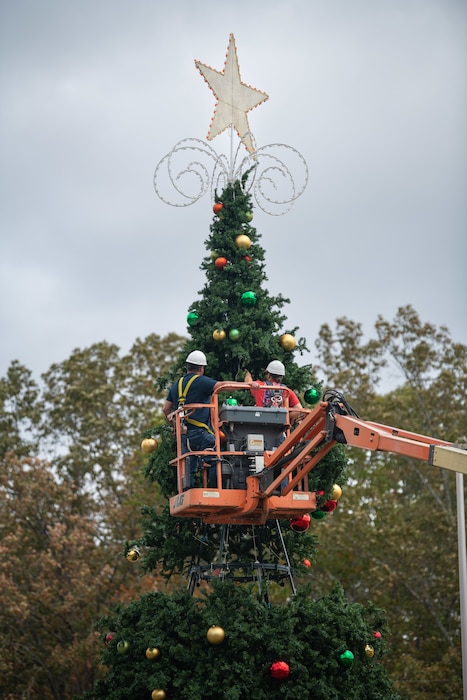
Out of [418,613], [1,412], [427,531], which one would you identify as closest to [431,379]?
[427,531]

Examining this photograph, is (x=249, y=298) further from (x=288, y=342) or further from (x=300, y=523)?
(x=300, y=523)

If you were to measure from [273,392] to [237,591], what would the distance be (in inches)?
97.0

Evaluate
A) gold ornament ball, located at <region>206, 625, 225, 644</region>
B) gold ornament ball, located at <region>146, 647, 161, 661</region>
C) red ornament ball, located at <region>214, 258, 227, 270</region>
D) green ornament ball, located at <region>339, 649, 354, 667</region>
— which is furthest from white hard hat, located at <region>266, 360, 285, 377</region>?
gold ornament ball, located at <region>146, 647, 161, 661</region>

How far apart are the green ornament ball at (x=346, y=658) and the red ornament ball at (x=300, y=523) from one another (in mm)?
1968

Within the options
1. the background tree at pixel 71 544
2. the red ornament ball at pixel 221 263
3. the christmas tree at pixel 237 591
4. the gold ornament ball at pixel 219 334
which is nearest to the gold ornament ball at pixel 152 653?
the christmas tree at pixel 237 591

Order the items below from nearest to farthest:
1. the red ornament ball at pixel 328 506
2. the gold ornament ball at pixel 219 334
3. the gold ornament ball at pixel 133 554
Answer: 1. the gold ornament ball at pixel 133 554
2. the red ornament ball at pixel 328 506
3. the gold ornament ball at pixel 219 334

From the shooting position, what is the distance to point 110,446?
32.0 m

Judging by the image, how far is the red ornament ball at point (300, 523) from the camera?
45.2 ft

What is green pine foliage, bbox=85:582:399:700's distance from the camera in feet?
39.2

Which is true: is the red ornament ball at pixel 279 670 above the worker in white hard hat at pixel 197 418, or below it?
below

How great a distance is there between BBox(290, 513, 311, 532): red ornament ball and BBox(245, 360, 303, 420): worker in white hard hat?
154 cm

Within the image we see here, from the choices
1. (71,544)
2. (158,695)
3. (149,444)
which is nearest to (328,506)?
(149,444)

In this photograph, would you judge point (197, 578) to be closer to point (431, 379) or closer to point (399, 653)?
point (399, 653)

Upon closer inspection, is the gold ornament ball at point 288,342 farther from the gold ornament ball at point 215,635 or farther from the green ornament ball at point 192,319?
the gold ornament ball at point 215,635
